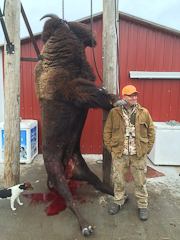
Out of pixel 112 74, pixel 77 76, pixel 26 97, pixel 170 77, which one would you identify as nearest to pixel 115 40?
pixel 112 74

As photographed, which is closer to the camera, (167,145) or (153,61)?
(167,145)

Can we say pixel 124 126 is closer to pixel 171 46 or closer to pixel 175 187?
pixel 175 187

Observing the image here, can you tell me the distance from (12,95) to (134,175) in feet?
7.58

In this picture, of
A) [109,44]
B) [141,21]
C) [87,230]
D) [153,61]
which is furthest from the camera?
[153,61]

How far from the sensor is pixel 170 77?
16.7 feet

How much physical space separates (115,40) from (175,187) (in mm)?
3102

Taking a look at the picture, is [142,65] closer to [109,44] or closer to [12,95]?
[109,44]

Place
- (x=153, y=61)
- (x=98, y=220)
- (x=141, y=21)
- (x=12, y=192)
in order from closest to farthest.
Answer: (x=98, y=220)
(x=12, y=192)
(x=141, y=21)
(x=153, y=61)

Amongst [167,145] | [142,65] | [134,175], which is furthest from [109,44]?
[167,145]

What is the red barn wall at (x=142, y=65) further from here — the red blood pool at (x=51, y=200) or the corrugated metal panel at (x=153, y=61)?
the red blood pool at (x=51, y=200)

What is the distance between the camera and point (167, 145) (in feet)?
15.4

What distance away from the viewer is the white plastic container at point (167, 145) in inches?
184

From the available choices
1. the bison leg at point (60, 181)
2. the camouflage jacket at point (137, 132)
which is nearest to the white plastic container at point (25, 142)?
the bison leg at point (60, 181)

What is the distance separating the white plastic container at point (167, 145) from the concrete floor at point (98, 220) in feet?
4.39
